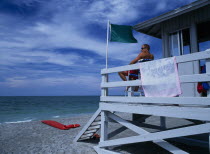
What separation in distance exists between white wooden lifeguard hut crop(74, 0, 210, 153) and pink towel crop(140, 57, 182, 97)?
10 centimetres

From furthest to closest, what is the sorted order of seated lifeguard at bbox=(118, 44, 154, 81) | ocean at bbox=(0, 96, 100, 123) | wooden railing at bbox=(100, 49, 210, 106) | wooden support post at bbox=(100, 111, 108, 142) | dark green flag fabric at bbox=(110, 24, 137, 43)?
ocean at bbox=(0, 96, 100, 123), dark green flag fabric at bbox=(110, 24, 137, 43), seated lifeguard at bbox=(118, 44, 154, 81), wooden support post at bbox=(100, 111, 108, 142), wooden railing at bbox=(100, 49, 210, 106)

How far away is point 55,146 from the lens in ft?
19.3

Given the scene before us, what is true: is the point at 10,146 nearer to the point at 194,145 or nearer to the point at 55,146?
the point at 55,146

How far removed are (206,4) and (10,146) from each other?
27.0 feet

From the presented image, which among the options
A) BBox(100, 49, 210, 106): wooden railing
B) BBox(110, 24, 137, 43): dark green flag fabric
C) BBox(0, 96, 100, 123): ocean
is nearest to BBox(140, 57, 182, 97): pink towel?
BBox(100, 49, 210, 106): wooden railing

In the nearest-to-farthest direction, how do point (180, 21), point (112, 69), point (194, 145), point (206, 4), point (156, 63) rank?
point (156, 63) < point (112, 69) < point (206, 4) < point (194, 145) < point (180, 21)

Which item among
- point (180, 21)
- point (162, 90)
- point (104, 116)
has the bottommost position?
point (104, 116)

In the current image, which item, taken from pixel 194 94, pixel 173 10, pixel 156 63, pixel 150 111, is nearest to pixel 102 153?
pixel 150 111

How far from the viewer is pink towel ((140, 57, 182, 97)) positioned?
3.12 meters

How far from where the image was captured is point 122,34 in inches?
239

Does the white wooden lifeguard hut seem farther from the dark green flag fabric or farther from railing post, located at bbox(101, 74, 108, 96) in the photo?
the dark green flag fabric

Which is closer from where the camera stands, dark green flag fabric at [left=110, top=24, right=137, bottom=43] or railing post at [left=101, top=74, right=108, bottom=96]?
railing post at [left=101, top=74, right=108, bottom=96]

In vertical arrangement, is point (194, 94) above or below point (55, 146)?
above

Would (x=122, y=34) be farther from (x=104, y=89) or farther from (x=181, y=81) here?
(x=181, y=81)
